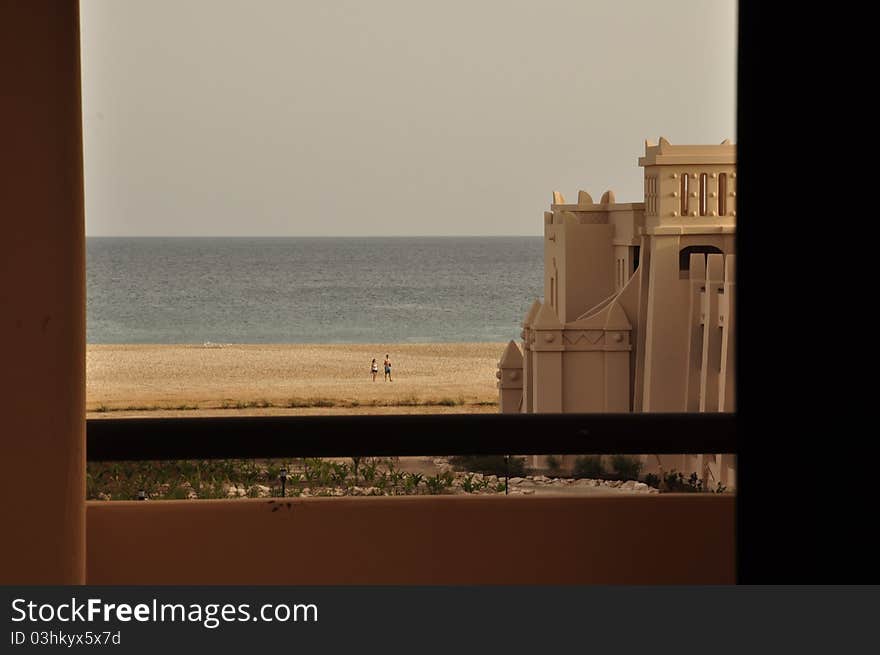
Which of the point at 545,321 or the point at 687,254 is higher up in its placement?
the point at 687,254

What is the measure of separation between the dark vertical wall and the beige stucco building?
12369 millimetres

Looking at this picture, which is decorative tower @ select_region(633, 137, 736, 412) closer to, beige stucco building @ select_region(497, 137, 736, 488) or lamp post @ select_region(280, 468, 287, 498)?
beige stucco building @ select_region(497, 137, 736, 488)

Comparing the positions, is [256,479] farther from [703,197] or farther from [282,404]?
[282,404]

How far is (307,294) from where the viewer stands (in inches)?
1567

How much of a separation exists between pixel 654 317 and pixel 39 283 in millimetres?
15064

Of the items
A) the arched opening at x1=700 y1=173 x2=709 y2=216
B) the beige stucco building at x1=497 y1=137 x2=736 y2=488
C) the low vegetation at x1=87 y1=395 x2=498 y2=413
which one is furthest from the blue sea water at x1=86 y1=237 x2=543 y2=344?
the arched opening at x1=700 y1=173 x2=709 y2=216

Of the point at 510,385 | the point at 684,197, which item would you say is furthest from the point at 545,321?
the point at 684,197

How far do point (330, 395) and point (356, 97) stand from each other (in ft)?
43.8

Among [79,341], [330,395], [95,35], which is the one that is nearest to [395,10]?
[95,35]

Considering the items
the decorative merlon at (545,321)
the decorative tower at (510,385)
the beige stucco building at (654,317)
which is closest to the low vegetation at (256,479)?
the beige stucco building at (654,317)

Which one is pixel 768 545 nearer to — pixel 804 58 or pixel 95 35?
pixel 804 58

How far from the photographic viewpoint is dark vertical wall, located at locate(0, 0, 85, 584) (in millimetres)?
1469

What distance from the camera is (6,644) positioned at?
125 centimetres

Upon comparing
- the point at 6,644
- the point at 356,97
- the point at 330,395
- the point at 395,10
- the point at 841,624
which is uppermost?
the point at 395,10
